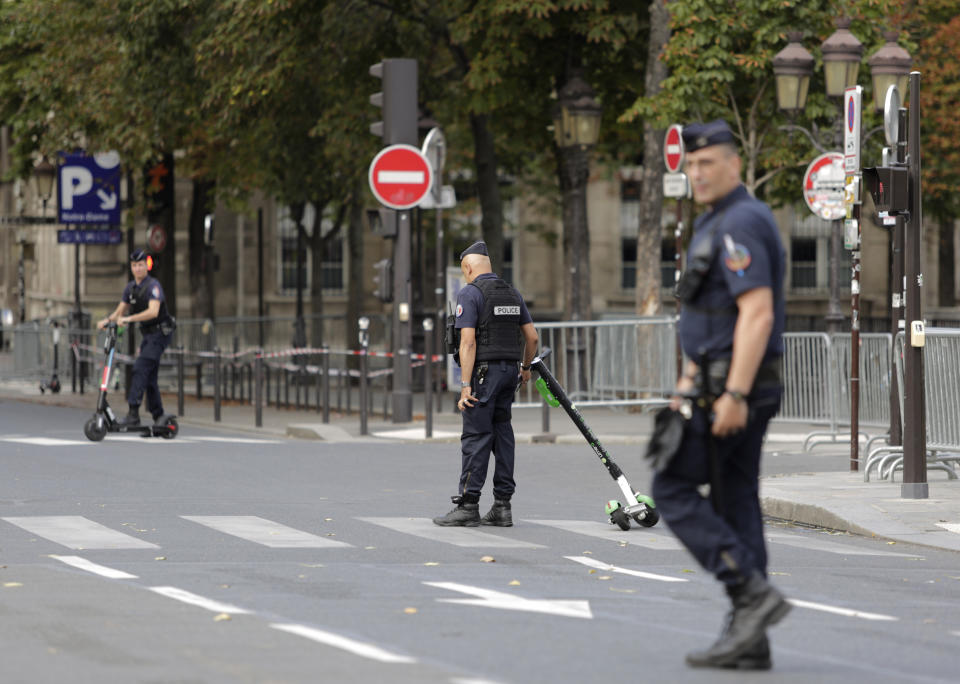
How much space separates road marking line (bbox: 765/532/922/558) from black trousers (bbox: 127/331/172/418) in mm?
8510

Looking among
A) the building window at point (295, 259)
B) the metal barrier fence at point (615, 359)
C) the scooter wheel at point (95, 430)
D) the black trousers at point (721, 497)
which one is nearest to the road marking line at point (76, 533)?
the black trousers at point (721, 497)

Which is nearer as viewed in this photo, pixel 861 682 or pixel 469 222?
pixel 861 682

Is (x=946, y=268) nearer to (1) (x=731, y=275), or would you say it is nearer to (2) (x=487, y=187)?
(2) (x=487, y=187)

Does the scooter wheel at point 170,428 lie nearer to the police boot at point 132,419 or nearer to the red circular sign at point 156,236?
the police boot at point 132,419

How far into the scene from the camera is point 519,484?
14.2 metres

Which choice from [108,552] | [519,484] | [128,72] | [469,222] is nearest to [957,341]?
[519,484]

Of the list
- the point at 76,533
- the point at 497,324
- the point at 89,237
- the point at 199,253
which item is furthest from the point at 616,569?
the point at 199,253

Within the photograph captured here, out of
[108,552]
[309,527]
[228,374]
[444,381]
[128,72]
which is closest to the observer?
[108,552]

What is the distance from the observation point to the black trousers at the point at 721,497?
6.20 metres

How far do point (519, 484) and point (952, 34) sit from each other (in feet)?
66.3

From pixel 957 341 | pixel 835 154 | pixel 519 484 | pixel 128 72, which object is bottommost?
pixel 519 484

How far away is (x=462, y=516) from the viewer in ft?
36.2

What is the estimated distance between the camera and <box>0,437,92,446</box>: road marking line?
690 inches

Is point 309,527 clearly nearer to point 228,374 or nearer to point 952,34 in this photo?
point 228,374
